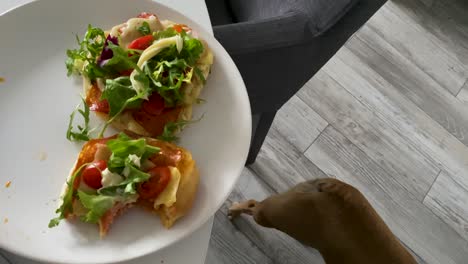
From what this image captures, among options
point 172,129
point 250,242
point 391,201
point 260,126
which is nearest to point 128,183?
point 172,129

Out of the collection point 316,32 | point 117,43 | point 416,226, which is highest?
point 117,43

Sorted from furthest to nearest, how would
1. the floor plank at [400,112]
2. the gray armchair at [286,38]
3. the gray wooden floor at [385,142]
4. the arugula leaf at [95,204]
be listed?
Result: the floor plank at [400,112], the gray wooden floor at [385,142], the gray armchair at [286,38], the arugula leaf at [95,204]

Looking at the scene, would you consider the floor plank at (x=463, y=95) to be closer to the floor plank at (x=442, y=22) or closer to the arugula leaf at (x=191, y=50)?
→ the floor plank at (x=442, y=22)

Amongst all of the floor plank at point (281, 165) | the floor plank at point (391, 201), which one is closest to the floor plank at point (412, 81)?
the floor plank at point (391, 201)

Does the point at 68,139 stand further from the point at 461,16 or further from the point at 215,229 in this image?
the point at 461,16

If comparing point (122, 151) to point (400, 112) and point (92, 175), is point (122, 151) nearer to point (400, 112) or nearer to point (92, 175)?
point (92, 175)

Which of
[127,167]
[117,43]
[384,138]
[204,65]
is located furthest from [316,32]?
[384,138]

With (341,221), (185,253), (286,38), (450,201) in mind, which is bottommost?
(450,201)
